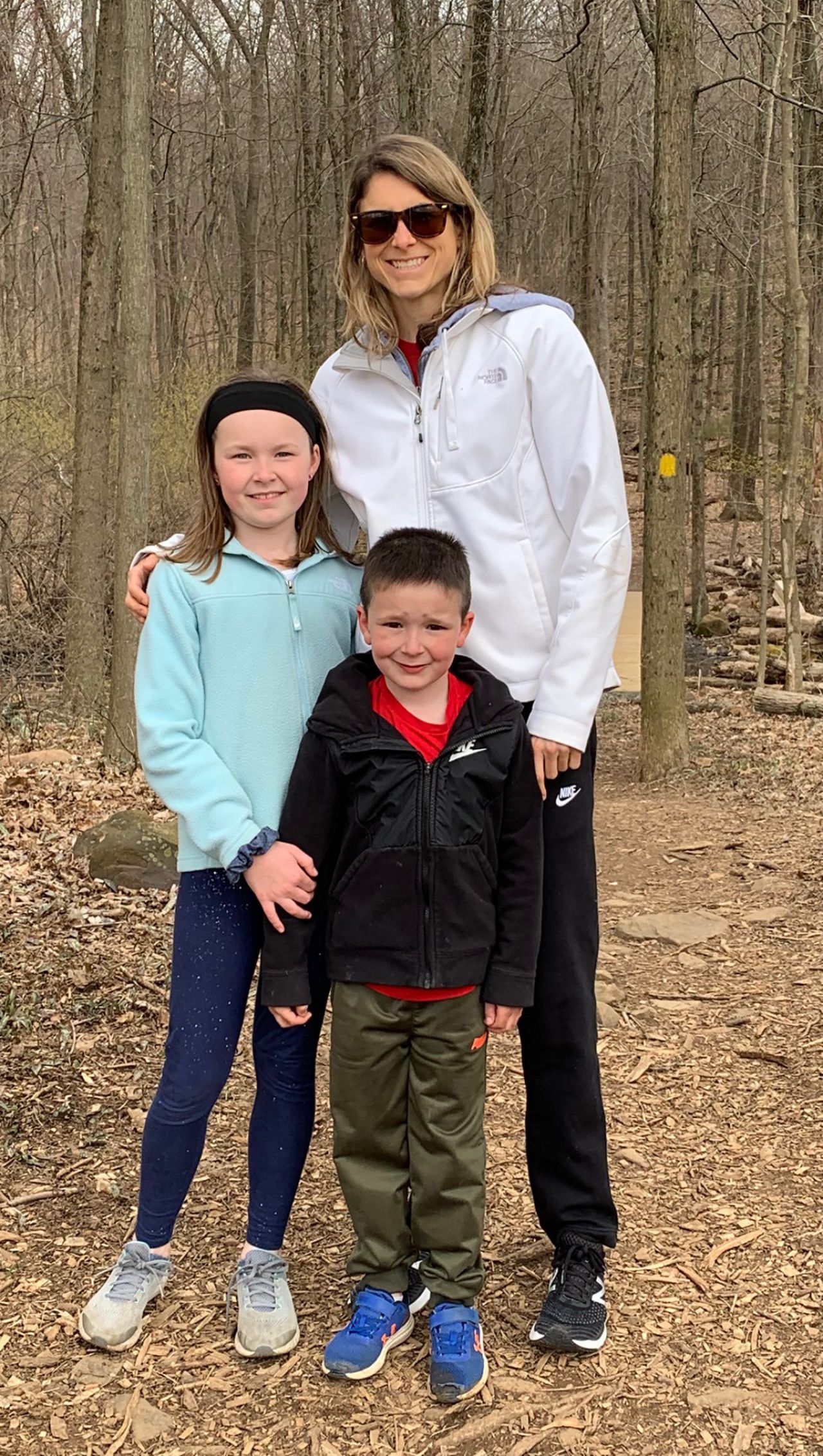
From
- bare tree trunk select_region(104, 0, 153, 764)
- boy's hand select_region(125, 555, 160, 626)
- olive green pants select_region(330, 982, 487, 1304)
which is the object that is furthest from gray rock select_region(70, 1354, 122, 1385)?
bare tree trunk select_region(104, 0, 153, 764)

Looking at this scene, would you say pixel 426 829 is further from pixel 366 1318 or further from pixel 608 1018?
pixel 608 1018

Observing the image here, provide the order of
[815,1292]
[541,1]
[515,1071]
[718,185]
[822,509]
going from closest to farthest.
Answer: [815,1292]
[515,1071]
[822,509]
[541,1]
[718,185]

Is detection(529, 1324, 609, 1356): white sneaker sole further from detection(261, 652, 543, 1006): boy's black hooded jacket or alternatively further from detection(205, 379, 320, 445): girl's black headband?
detection(205, 379, 320, 445): girl's black headband

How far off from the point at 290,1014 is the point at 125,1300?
768mm

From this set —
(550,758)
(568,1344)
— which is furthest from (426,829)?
(568,1344)

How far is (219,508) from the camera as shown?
2.60 metres

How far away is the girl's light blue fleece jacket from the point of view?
8.08 ft

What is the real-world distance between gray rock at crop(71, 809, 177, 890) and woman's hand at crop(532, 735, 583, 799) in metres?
3.71

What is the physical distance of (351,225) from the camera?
257cm

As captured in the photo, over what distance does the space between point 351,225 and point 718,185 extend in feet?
69.9

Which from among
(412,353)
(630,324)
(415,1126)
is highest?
(630,324)

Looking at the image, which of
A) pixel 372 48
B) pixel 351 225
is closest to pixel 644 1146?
pixel 351 225

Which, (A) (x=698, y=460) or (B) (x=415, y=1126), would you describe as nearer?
Result: (B) (x=415, y=1126)

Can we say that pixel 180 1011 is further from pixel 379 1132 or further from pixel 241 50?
pixel 241 50
